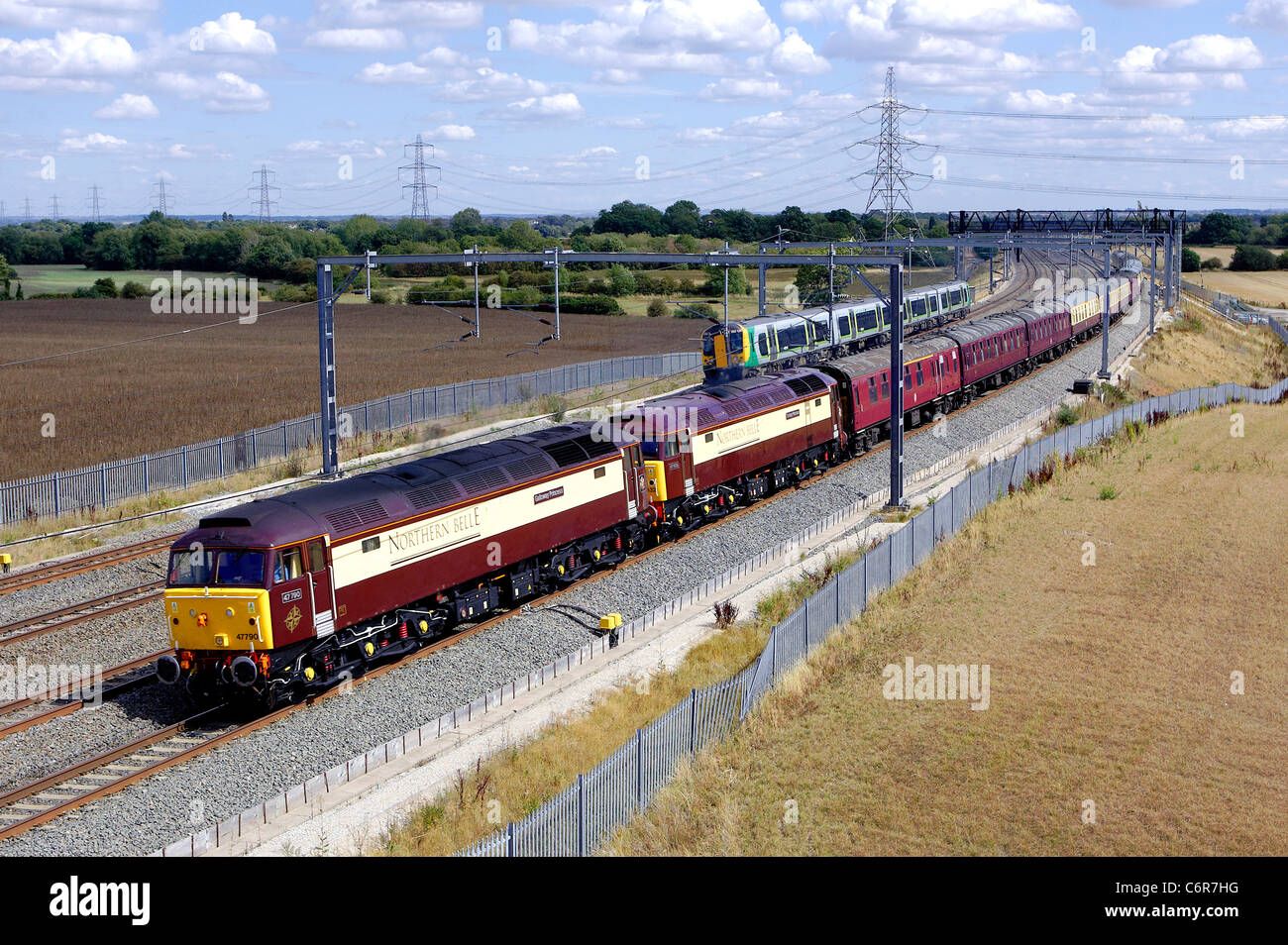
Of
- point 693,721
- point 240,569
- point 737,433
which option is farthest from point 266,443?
point 693,721

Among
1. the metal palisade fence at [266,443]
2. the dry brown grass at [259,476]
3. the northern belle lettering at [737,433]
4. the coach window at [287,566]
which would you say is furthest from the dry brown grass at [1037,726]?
the metal palisade fence at [266,443]

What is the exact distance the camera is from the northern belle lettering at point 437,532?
22812 mm

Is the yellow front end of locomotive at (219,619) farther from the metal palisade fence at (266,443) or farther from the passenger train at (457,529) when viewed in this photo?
the metal palisade fence at (266,443)

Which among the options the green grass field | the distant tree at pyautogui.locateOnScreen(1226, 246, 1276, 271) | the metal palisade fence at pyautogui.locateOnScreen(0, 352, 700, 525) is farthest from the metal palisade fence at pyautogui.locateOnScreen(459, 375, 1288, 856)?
the distant tree at pyautogui.locateOnScreen(1226, 246, 1276, 271)

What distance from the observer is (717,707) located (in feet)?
62.8

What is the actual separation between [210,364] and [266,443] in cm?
3484

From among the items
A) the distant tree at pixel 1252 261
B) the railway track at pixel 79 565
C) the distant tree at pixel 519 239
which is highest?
the distant tree at pixel 1252 261

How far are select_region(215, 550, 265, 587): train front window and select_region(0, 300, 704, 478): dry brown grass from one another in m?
25.8

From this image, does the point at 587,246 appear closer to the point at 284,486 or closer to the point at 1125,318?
the point at 1125,318

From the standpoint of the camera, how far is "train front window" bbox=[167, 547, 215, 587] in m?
20.7

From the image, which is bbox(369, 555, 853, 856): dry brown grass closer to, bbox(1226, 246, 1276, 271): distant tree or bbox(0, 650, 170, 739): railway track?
bbox(0, 650, 170, 739): railway track

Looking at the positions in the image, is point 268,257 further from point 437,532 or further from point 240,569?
point 240,569

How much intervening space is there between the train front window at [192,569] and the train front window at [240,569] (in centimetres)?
20
